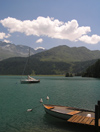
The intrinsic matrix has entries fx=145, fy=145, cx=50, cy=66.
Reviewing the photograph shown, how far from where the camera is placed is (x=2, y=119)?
1047 inches

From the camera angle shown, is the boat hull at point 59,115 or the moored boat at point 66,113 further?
the boat hull at point 59,115

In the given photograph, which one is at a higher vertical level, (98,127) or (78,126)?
(98,127)

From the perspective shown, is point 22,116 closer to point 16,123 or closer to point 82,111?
point 16,123

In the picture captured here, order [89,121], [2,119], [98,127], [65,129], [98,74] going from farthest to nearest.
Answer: [98,74], [2,119], [65,129], [89,121], [98,127]

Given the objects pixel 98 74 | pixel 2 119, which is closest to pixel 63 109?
pixel 2 119

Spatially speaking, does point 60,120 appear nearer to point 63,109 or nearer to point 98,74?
point 63,109

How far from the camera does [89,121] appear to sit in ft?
65.7

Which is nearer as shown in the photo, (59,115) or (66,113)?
(66,113)

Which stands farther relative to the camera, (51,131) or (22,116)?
(22,116)

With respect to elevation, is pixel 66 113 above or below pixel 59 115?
above

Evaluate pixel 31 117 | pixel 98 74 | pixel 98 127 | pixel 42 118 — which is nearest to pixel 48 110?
pixel 42 118

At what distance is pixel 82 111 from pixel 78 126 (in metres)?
3.70

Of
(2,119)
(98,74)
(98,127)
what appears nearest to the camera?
(98,127)

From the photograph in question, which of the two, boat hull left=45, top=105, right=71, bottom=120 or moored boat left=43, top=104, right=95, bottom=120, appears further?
boat hull left=45, top=105, right=71, bottom=120
